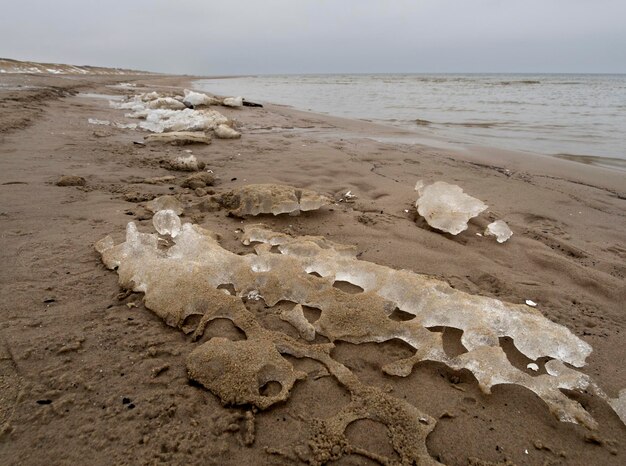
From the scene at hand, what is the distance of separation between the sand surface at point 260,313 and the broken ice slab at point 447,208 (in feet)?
0.38

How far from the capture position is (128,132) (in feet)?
17.7

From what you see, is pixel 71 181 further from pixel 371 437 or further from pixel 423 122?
pixel 423 122

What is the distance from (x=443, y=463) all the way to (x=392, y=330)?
532mm

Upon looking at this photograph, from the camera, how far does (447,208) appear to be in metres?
2.54

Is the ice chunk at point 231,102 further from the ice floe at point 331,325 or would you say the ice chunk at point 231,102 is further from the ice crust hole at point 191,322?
the ice crust hole at point 191,322

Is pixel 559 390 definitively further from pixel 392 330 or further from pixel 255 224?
pixel 255 224

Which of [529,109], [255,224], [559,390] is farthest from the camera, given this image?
[529,109]

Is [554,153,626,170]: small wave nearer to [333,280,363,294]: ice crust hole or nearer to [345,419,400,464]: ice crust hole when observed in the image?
[333,280,363,294]: ice crust hole

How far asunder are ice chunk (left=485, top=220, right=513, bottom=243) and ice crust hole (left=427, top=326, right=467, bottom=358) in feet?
3.69

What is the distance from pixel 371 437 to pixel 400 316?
0.64m

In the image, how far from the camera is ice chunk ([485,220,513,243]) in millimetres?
2408

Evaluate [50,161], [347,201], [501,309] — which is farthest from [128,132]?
[501,309]

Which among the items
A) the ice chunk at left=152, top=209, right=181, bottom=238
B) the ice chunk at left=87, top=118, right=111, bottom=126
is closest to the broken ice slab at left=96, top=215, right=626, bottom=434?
the ice chunk at left=152, top=209, right=181, bottom=238

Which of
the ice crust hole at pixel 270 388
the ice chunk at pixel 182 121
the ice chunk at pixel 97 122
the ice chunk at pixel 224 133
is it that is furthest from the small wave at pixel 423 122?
the ice crust hole at pixel 270 388
